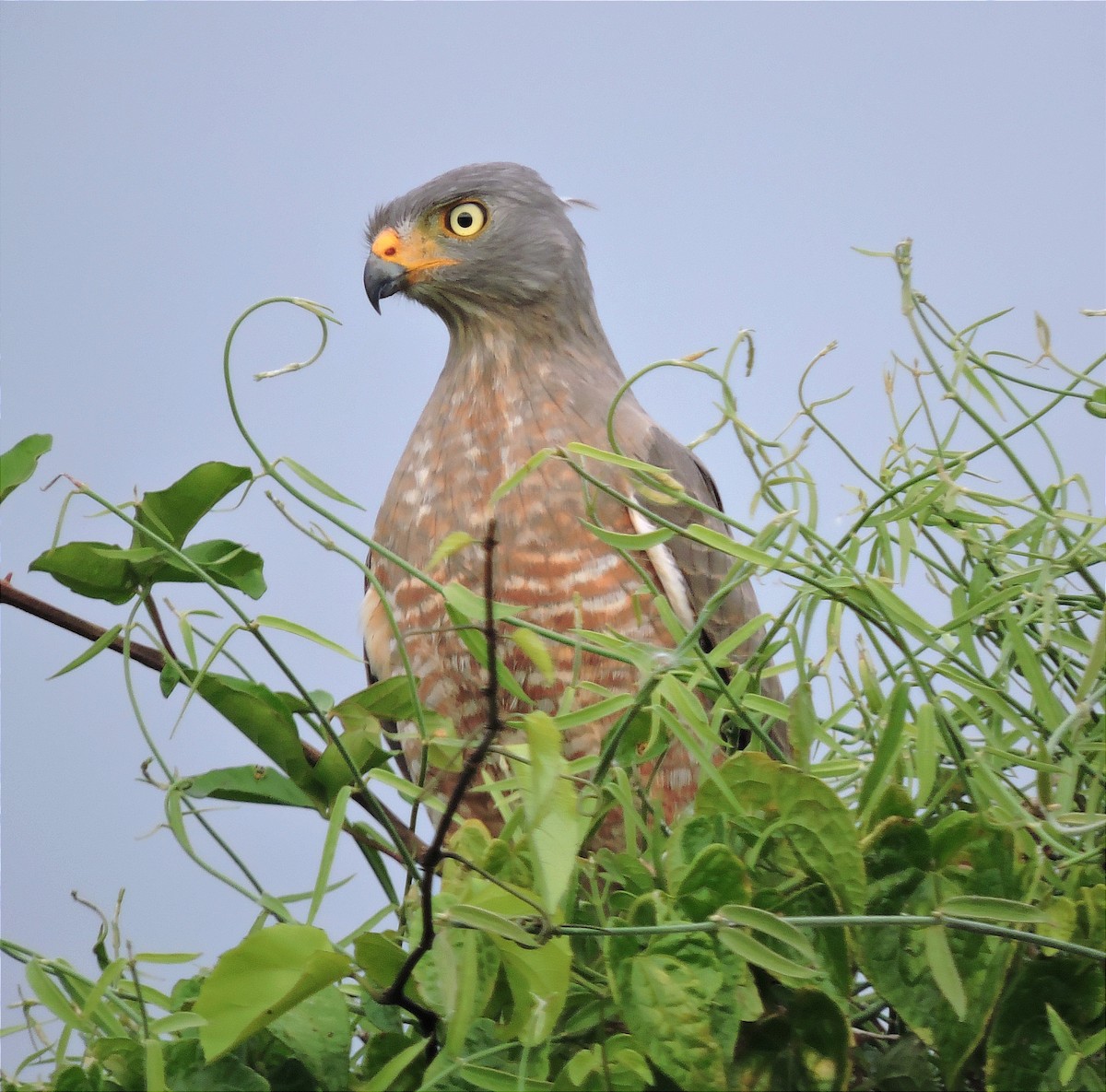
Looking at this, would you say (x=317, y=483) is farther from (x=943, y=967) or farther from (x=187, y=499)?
(x=943, y=967)

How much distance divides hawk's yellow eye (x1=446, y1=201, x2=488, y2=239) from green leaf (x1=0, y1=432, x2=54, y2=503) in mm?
994

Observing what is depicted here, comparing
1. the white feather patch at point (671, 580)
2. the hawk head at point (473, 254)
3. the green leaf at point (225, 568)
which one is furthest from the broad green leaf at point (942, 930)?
the hawk head at point (473, 254)

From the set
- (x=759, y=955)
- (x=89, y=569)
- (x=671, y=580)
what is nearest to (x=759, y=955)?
(x=759, y=955)

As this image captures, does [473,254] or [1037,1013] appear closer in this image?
[1037,1013]

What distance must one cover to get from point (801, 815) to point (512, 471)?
0.81 meters

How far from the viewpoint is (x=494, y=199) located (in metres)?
1.50

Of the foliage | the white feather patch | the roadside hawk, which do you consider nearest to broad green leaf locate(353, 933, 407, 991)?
the foliage

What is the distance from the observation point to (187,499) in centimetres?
56

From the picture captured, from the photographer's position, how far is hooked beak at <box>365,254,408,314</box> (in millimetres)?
1437

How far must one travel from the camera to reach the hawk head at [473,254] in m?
1.46

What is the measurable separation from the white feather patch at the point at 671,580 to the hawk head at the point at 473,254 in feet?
1.19

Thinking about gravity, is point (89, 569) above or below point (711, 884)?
above

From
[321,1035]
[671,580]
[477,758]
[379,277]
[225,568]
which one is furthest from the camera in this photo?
[379,277]

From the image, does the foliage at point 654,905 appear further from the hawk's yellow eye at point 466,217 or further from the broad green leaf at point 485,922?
the hawk's yellow eye at point 466,217
